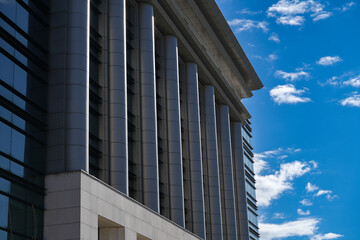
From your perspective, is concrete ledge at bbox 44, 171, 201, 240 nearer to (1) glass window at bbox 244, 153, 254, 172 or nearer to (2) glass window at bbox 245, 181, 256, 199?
(2) glass window at bbox 245, 181, 256, 199

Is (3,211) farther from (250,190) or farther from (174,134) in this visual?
(250,190)

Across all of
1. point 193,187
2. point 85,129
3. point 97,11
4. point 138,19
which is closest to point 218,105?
point 193,187

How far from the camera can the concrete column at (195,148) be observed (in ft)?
193

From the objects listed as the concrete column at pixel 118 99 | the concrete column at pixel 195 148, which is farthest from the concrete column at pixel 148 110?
the concrete column at pixel 195 148

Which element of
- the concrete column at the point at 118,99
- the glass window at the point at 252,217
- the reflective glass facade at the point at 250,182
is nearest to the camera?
the concrete column at the point at 118,99

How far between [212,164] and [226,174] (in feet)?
21.0

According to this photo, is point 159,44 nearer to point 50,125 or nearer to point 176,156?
point 176,156

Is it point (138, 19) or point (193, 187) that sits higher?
point (138, 19)

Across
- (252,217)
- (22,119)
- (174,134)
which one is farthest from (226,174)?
(22,119)

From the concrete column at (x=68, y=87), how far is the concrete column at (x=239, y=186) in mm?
41176

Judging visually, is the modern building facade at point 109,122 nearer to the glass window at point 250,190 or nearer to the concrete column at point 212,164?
the concrete column at point 212,164

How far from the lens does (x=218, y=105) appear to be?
74.9 metres

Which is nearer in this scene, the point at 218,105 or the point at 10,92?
the point at 10,92

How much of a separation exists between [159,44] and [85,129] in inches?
870
